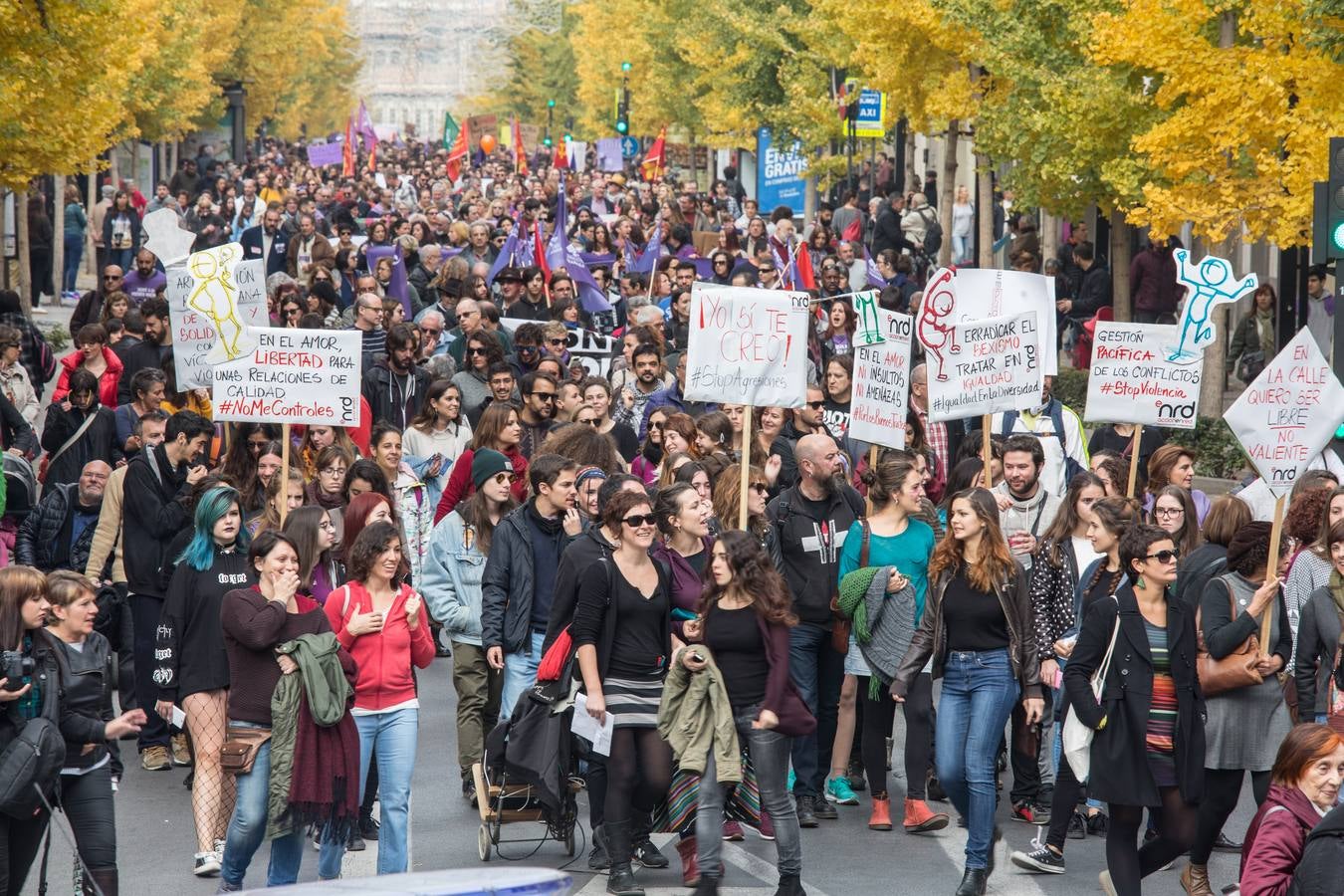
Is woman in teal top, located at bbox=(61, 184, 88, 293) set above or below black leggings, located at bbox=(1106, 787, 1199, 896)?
above

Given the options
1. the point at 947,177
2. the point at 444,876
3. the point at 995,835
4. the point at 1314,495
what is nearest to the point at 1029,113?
the point at 947,177

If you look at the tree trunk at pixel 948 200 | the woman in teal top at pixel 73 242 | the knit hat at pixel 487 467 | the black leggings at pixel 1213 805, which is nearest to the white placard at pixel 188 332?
the knit hat at pixel 487 467

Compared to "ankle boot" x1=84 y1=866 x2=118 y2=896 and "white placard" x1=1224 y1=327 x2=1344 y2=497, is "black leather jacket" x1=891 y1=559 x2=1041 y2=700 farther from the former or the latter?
"ankle boot" x1=84 y1=866 x2=118 y2=896

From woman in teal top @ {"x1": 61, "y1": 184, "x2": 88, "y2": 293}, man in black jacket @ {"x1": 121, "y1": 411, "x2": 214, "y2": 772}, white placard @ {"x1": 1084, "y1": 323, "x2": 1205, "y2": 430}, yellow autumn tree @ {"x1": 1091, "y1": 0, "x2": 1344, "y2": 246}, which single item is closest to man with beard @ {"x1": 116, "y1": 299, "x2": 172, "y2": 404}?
man in black jacket @ {"x1": 121, "y1": 411, "x2": 214, "y2": 772}

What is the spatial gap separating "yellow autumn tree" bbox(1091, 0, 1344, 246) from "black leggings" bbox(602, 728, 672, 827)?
958 cm

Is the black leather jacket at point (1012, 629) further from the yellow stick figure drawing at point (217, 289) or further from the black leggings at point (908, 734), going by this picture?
the yellow stick figure drawing at point (217, 289)

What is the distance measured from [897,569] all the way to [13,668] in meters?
4.12

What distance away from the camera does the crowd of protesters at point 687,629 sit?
786cm

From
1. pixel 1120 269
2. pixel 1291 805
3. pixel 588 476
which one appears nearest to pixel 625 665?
pixel 588 476

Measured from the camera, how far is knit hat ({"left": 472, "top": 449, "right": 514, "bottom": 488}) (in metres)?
10.1

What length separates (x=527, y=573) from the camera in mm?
9445

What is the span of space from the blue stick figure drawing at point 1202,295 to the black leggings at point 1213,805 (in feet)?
13.8

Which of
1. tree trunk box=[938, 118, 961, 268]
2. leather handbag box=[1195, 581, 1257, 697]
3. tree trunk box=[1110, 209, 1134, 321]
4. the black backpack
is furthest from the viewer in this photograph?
tree trunk box=[938, 118, 961, 268]

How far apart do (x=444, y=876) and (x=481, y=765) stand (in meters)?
4.07
